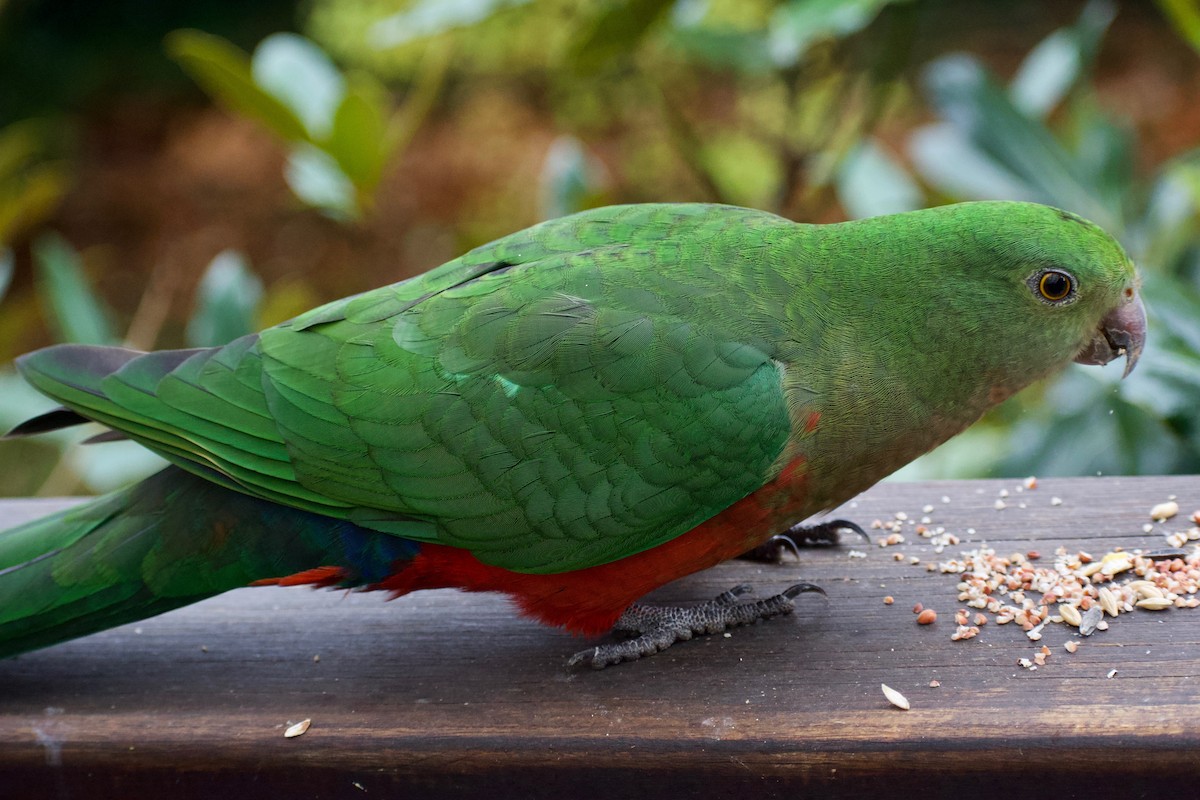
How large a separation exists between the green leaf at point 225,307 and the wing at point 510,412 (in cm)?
152

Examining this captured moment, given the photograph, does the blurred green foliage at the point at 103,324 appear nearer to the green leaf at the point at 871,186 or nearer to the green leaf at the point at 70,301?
the green leaf at the point at 70,301

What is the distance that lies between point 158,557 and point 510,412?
0.73 m

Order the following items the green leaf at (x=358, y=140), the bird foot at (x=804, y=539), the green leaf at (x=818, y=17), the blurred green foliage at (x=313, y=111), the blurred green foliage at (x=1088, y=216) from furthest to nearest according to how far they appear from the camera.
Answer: the green leaf at (x=358, y=140), the blurred green foliage at (x=313, y=111), the green leaf at (x=818, y=17), the blurred green foliage at (x=1088, y=216), the bird foot at (x=804, y=539)

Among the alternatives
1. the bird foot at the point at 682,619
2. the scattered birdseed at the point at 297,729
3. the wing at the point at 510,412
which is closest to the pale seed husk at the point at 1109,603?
the bird foot at the point at 682,619

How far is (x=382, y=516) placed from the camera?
2.11m

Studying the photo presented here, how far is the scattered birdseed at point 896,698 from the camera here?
1898mm

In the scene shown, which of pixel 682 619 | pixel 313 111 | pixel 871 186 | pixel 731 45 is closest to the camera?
pixel 682 619

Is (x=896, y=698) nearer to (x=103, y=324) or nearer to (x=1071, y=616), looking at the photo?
(x=1071, y=616)

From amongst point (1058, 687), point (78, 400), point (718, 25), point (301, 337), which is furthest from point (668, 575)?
point (718, 25)

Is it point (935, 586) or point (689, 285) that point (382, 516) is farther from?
point (935, 586)

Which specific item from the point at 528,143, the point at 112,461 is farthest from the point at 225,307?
the point at 528,143

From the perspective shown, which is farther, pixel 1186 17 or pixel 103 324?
pixel 103 324

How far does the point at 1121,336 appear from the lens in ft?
7.38

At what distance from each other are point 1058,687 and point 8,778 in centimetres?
192
